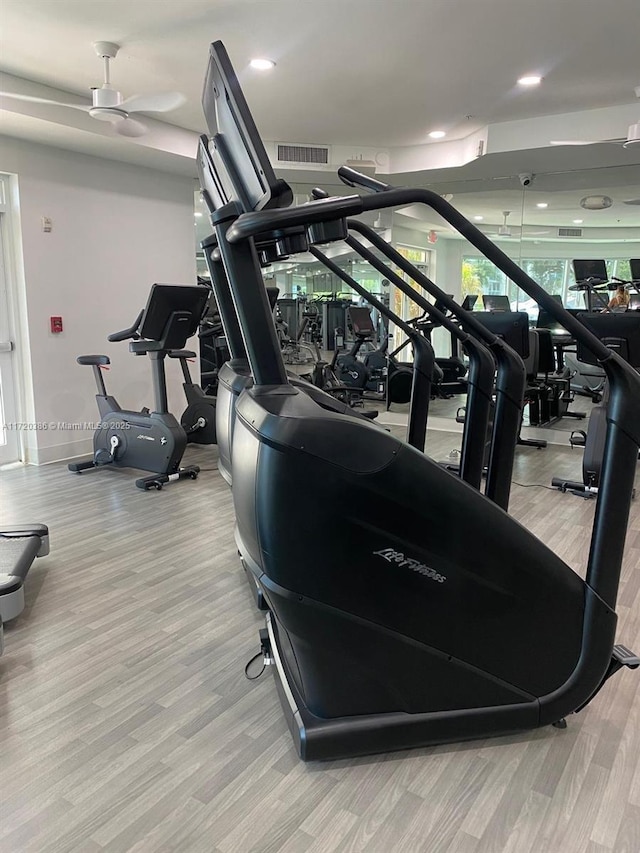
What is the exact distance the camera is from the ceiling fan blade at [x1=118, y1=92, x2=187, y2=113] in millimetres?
3510

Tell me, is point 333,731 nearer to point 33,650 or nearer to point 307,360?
point 33,650

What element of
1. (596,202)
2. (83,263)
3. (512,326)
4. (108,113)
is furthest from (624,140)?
(83,263)

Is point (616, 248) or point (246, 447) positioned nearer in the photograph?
point (246, 447)

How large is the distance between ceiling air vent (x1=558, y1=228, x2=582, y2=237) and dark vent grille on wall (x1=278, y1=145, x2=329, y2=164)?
2.94 meters

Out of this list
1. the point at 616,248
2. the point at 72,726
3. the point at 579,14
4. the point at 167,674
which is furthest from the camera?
the point at 616,248

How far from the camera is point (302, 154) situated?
610cm

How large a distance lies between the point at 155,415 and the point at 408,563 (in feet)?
11.7

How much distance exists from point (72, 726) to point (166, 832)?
0.58m

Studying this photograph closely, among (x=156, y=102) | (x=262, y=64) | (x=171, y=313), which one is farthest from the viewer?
(x=171, y=313)

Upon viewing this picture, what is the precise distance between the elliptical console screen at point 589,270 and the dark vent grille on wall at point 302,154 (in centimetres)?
307

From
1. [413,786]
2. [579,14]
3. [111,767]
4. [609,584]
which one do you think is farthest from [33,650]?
[579,14]

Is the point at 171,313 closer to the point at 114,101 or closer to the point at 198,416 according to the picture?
Answer: the point at 198,416

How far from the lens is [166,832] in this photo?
Answer: 5.09 feet

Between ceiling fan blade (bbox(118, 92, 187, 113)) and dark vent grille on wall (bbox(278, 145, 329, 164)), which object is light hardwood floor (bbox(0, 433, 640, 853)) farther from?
dark vent grille on wall (bbox(278, 145, 329, 164))
